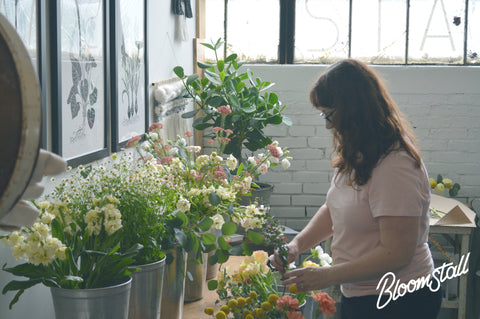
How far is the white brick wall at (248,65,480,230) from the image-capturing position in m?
3.72

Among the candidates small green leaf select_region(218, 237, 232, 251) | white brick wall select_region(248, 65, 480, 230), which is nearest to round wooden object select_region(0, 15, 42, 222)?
small green leaf select_region(218, 237, 232, 251)

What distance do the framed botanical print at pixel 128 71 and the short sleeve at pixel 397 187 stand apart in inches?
32.4

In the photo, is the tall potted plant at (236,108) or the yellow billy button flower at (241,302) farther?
the tall potted plant at (236,108)

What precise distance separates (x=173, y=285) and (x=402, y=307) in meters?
0.63

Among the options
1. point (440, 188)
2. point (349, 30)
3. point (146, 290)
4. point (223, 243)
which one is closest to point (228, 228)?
point (223, 243)

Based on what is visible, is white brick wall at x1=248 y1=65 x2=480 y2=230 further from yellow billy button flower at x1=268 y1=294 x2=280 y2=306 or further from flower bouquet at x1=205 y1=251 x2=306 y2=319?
yellow billy button flower at x1=268 y1=294 x2=280 y2=306

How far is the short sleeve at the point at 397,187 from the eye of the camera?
1.39 meters

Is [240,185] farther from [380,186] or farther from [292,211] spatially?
[292,211]

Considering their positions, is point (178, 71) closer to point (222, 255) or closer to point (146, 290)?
point (222, 255)

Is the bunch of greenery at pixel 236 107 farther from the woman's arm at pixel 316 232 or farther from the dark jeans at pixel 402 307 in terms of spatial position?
the dark jeans at pixel 402 307

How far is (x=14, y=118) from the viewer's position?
505 mm

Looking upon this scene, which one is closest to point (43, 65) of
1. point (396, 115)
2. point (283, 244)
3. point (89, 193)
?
point (89, 193)

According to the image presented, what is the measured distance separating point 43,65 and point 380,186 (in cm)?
86

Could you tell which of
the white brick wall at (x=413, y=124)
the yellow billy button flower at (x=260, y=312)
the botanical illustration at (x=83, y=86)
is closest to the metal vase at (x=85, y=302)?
the yellow billy button flower at (x=260, y=312)
